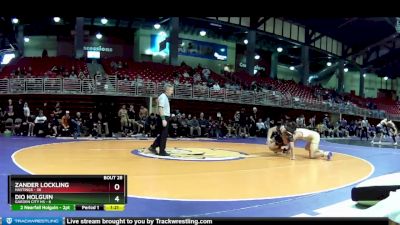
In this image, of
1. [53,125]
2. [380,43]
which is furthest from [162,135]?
[380,43]

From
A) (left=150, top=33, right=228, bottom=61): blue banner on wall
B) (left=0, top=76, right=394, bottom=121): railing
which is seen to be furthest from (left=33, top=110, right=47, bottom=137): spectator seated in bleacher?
(left=150, top=33, right=228, bottom=61): blue banner on wall

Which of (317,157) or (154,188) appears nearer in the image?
(154,188)

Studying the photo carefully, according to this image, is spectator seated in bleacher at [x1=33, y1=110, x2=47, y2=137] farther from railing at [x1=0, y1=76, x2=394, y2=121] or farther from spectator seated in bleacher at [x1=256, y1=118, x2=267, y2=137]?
spectator seated in bleacher at [x1=256, y1=118, x2=267, y2=137]

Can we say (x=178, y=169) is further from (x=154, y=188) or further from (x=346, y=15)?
(x=346, y=15)

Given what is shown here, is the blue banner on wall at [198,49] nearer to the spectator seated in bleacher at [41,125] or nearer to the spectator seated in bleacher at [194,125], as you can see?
the spectator seated in bleacher at [194,125]

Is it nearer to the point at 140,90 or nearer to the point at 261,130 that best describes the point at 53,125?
the point at 140,90

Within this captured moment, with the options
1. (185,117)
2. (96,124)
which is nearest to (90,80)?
(96,124)

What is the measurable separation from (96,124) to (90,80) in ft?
5.08

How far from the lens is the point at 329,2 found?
231 centimetres

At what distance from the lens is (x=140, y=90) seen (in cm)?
966

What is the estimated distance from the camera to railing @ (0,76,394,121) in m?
9.38
